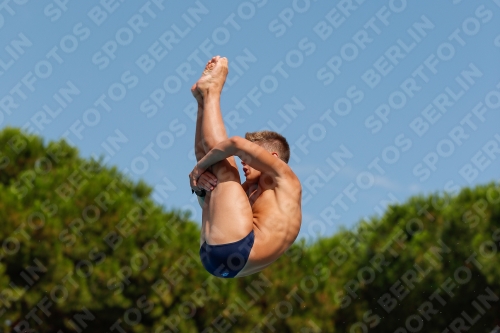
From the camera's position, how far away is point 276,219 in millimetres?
6457

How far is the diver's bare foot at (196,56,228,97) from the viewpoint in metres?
6.47

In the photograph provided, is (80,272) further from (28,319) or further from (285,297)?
(285,297)

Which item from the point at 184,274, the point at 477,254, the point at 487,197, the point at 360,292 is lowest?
the point at 184,274

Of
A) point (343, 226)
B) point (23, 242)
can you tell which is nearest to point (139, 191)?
point (23, 242)

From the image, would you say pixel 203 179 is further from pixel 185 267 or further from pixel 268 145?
pixel 185 267

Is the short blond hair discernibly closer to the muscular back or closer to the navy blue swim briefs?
the muscular back

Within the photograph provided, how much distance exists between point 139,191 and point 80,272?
5155mm

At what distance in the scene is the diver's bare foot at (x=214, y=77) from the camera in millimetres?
6473

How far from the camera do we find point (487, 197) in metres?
24.4

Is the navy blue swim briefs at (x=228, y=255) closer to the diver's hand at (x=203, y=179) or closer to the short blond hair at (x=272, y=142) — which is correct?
the diver's hand at (x=203, y=179)

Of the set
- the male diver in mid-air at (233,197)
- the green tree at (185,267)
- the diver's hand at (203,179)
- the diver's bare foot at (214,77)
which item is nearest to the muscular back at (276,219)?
the male diver in mid-air at (233,197)

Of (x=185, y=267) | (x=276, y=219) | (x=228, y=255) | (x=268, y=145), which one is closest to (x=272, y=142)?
(x=268, y=145)

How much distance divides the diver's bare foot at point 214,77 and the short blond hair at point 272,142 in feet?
2.07

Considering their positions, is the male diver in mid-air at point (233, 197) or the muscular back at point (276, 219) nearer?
the male diver in mid-air at point (233, 197)
